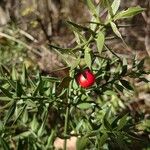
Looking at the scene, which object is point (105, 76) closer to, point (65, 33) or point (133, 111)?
point (133, 111)

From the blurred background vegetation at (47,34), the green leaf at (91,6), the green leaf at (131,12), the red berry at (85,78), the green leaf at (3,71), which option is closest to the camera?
the green leaf at (131,12)

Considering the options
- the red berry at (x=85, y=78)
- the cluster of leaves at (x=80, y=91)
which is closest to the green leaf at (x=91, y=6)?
the cluster of leaves at (x=80, y=91)

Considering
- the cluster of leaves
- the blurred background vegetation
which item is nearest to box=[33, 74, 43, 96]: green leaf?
the cluster of leaves

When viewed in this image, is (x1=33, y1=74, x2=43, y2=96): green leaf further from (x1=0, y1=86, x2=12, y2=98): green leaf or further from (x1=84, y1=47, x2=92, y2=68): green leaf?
(x1=84, y1=47, x2=92, y2=68): green leaf

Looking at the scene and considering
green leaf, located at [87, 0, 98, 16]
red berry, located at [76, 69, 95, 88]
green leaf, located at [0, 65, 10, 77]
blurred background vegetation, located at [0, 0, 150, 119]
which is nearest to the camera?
green leaf, located at [87, 0, 98, 16]

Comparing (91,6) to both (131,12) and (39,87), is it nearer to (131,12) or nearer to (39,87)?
(131,12)

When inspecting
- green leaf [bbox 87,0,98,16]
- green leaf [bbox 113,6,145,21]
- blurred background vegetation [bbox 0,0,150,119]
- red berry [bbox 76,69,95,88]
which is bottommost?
red berry [bbox 76,69,95,88]

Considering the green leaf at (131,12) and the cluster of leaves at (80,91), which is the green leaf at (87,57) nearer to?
the cluster of leaves at (80,91)

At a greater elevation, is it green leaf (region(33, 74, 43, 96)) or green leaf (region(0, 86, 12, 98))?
green leaf (region(33, 74, 43, 96))

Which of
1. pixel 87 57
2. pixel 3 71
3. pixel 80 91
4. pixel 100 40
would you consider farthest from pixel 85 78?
pixel 3 71
